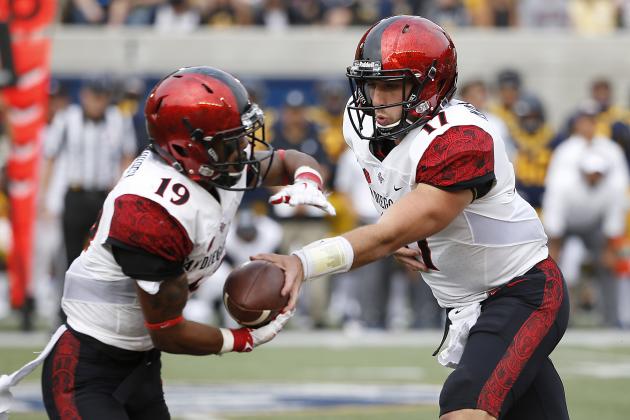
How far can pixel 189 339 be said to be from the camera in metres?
3.44

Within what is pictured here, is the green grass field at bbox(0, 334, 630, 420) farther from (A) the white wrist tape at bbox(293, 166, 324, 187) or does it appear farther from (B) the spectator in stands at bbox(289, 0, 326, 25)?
(B) the spectator in stands at bbox(289, 0, 326, 25)

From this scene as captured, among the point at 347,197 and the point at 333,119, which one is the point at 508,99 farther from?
the point at 347,197

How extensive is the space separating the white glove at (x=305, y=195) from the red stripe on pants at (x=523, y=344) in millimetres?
690

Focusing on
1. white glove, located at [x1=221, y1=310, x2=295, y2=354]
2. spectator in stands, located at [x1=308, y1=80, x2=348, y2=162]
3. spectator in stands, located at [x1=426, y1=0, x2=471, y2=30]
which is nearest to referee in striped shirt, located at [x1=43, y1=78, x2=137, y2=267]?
spectator in stands, located at [x1=308, y1=80, x2=348, y2=162]

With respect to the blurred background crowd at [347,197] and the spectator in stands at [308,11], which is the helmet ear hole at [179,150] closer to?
the blurred background crowd at [347,197]

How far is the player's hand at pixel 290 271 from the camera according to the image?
3.18 m

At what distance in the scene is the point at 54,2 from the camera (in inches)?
349

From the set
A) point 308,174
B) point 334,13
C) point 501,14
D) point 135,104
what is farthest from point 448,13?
point 308,174

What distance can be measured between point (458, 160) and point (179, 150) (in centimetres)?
85

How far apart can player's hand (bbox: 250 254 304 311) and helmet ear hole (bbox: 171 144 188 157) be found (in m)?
0.48

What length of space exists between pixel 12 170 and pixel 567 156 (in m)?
4.40

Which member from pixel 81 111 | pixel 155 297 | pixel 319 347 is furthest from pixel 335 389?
pixel 155 297

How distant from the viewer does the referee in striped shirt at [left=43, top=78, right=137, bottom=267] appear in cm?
824

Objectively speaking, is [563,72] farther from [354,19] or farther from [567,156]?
[567,156]
